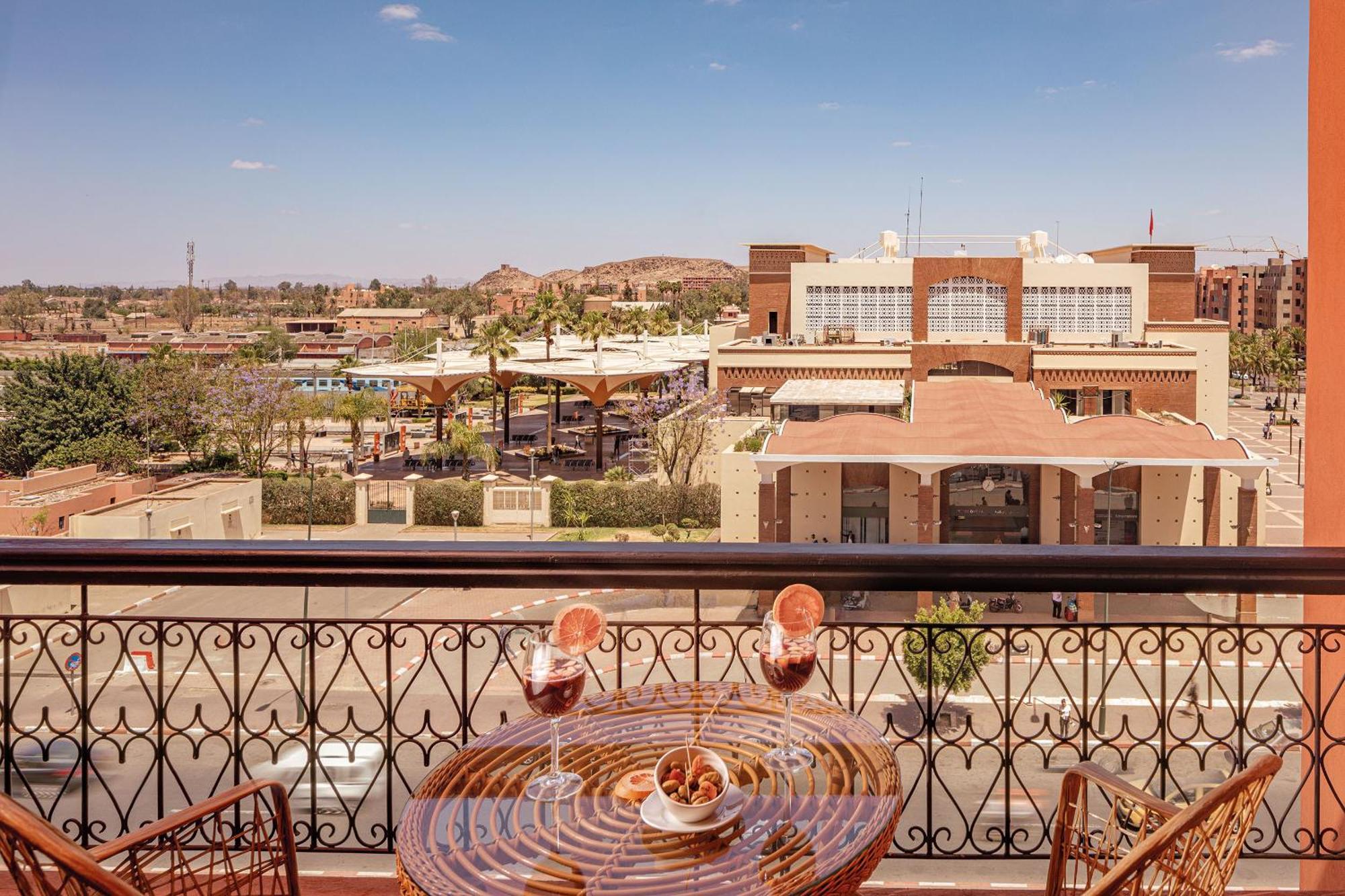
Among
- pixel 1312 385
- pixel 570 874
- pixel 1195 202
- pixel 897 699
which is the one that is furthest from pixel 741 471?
pixel 1195 202

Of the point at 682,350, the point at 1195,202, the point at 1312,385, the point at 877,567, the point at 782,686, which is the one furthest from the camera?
the point at 1195,202

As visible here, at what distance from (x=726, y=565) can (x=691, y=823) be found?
86 centimetres

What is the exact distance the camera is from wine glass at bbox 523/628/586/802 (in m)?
1.78

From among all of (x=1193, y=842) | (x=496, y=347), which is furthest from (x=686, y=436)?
(x=1193, y=842)

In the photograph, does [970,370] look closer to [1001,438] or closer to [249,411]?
[1001,438]

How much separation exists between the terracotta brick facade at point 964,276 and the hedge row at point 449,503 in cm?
1700

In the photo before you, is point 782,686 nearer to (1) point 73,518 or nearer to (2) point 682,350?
(1) point 73,518

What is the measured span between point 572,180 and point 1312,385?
10176cm

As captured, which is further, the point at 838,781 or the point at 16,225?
the point at 16,225

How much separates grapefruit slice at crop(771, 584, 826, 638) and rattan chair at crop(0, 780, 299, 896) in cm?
99

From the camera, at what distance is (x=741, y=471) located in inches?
911

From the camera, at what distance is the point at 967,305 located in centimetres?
3819

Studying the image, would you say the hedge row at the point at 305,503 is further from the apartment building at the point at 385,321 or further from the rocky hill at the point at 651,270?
the rocky hill at the point at 651,270

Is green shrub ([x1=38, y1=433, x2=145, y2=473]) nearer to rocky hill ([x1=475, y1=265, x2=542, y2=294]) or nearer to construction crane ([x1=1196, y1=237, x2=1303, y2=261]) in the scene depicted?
construction crane ([x1=1196, y1=237, x2=1303, y2=261])
